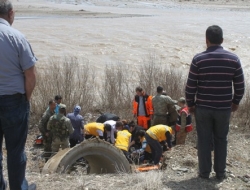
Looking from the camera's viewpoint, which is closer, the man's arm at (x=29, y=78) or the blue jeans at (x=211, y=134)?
the man's arm at (x=29, y=78)

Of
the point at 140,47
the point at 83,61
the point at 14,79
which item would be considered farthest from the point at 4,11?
the point at 140,47

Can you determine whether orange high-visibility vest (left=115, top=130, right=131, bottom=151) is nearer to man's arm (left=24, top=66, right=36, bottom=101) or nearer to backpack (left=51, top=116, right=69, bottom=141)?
backpack (left=51, top=116, right=69, bottom=141)

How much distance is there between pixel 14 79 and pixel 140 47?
2507 cm

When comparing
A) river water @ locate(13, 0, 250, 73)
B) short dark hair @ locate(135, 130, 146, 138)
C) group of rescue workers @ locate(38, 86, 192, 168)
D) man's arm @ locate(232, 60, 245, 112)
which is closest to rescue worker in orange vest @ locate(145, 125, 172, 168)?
group of rescue workers @ locate(38, 86, 192, 168)

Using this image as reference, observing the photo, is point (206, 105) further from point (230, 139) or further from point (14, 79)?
point (230, 139)

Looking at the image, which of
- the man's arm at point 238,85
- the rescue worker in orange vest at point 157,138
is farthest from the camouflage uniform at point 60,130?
the man's arm at point 238,85

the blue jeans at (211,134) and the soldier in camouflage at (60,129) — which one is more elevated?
the blue jeans at (211,134)

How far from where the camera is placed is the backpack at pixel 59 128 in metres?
10.3

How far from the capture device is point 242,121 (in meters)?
12.8

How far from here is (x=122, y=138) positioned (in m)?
10.6

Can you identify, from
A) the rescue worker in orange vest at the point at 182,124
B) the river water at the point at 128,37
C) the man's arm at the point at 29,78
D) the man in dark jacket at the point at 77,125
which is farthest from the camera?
the river water at the point at 128,37

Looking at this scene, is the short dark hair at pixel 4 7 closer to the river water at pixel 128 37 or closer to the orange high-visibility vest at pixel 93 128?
the orange high-visibility vest at pixel 93 128

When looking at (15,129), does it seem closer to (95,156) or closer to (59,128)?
(95,156)

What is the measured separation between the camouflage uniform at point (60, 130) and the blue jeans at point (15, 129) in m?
5.87
